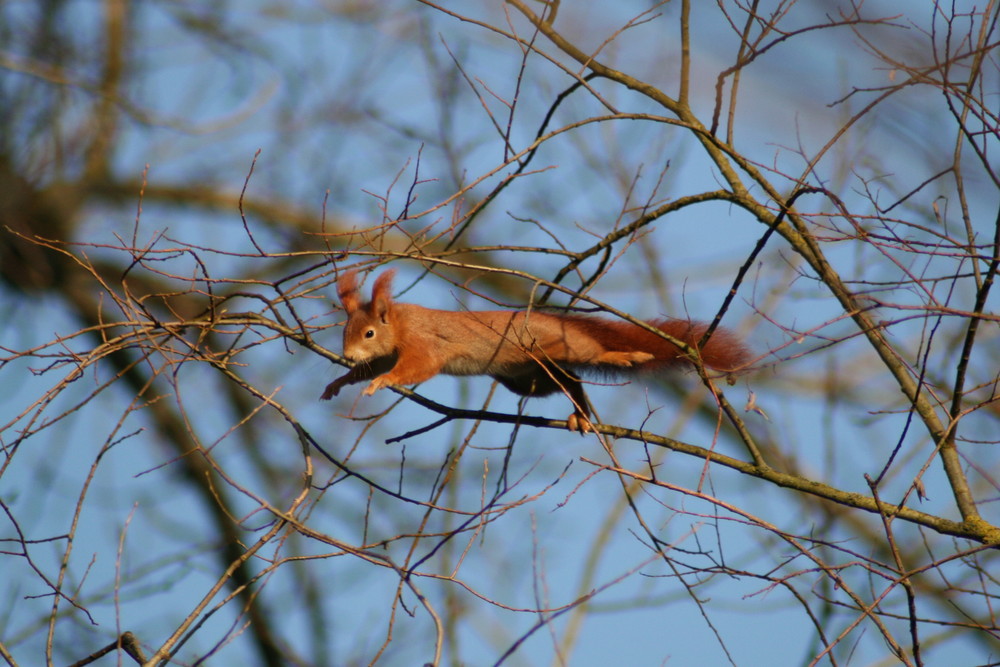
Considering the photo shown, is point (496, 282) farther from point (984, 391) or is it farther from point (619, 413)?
point (984, 391)

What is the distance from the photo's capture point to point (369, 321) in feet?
11.8

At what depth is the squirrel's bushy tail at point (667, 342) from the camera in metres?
3.27

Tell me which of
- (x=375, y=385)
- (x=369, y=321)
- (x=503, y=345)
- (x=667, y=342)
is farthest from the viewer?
(x=369, y=321)

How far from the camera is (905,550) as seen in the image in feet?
19.0

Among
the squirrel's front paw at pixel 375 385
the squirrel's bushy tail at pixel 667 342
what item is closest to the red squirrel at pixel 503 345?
the squirrel's bushy tail at pixel 667 342

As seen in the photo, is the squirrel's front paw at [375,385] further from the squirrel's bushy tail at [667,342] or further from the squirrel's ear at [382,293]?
the squirrel's bushy tail at [667,342]

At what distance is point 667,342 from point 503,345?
2.05 ft

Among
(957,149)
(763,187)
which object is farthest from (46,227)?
(957,149)

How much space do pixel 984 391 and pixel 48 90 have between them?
5.67 m

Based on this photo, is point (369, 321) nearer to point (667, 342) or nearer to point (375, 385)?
point (375, 385)

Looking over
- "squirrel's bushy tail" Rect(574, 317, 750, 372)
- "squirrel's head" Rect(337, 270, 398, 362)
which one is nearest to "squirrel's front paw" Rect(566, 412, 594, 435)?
"squirrel's bushy tail" Rect(574, 317, 750, 372)

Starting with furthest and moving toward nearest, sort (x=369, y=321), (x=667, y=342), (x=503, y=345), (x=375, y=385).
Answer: (x=369, y=321) → (x=503, y=345) → (x=667, y=342) → (x=375, y=385)

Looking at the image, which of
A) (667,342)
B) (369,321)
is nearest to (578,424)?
(667,342)

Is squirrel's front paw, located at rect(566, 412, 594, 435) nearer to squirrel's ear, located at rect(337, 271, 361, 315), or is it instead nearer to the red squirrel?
the red squirrel
